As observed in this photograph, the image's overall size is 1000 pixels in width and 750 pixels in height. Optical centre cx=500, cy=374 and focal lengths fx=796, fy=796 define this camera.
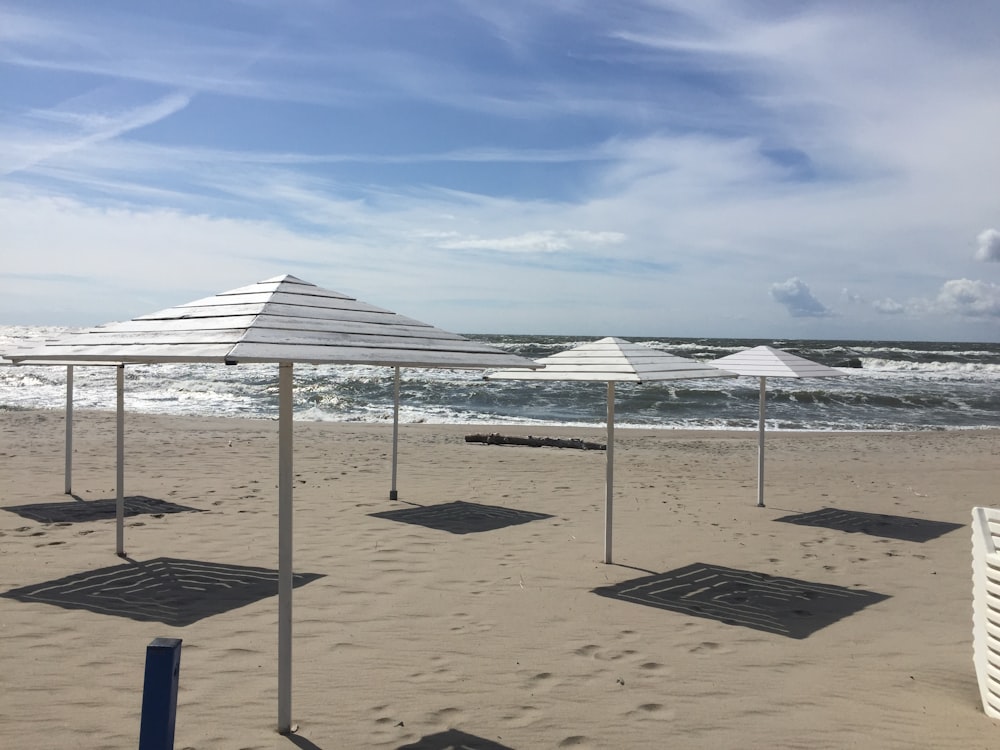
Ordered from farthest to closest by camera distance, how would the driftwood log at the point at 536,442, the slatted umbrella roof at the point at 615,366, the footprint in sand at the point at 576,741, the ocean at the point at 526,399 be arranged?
the ocean at the point at 526,399 < the driftwood log at the point at 536,442 < the slatted umbrella roof at the point at 615,366 < the footprint in sand at the point at 576,741

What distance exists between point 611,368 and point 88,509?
5.99 m

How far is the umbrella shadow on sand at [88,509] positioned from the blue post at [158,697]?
6.33 meters

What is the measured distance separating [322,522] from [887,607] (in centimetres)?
523

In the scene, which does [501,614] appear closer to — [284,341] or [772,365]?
[284,341]

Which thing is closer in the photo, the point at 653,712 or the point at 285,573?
the point at 285,573

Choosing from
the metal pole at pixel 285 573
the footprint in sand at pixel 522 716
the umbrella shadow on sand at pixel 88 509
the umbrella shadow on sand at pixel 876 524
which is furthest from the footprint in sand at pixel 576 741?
the umbrella shadow on sand at pixel 88 509

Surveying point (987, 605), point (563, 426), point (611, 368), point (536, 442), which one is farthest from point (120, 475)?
point (563, 426)

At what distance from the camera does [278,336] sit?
10.1ft

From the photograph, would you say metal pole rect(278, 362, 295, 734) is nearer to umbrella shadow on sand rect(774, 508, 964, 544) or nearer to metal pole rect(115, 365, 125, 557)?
metal pole rect(115, 365, 125, 557)

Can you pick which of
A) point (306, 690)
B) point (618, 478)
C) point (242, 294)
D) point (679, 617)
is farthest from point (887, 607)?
point (618, 478)

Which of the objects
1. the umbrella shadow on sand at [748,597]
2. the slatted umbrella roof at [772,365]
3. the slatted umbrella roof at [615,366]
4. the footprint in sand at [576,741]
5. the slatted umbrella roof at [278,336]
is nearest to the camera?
the slatted umbrella roof at [278,336]

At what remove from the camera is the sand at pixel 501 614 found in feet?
12.4

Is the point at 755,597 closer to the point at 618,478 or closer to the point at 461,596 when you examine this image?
the point at 461,596

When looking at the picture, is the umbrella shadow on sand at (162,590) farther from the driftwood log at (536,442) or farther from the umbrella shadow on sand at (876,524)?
the driftwood log at (536,442)
